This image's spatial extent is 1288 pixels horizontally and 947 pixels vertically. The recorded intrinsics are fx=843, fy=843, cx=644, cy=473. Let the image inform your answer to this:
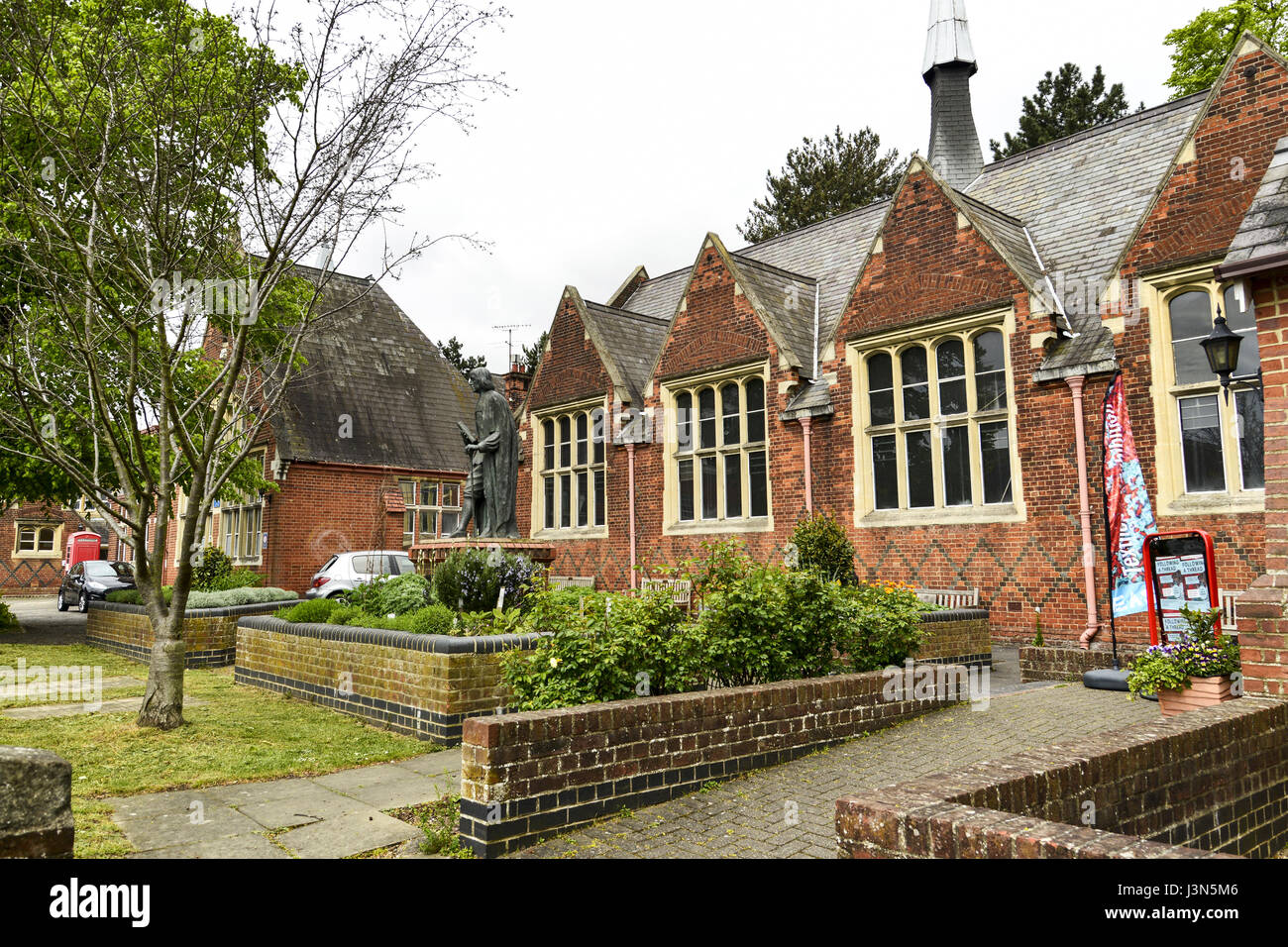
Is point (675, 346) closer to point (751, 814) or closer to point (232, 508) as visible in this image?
point (751, 814)

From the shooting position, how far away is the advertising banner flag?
9359mm

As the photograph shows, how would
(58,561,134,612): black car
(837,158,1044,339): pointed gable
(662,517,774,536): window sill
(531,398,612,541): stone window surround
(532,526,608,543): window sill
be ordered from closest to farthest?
(837,158,1044,339): pointed gable → (662,517,774,536): window sill → (532,526,608,543): window sill → (531,398,612,541): stone window surround → (58,561,134,612): black car

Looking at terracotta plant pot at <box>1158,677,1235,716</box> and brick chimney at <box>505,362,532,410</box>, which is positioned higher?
brick chimney at <box>505,362,532,410</box>

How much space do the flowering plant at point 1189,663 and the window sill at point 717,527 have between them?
30.5 feet

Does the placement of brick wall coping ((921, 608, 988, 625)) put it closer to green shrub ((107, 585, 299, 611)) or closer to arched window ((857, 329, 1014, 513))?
arched window ((857, 329, 1014, 513))

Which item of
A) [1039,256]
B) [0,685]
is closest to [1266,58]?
[1039,256]

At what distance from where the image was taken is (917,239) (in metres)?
14.9

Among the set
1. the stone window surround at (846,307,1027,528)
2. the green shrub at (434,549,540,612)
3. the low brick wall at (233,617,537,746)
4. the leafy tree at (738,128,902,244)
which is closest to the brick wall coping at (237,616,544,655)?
the low brick wall at (233,617,537,746)

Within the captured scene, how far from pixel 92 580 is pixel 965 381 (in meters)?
26.7

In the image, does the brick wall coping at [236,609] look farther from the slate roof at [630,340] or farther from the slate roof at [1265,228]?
the slate roof at [1265,228]

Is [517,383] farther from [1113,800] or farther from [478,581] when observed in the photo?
[1113,800]

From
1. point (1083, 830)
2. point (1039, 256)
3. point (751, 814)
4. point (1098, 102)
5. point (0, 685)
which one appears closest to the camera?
point (1083, 830)

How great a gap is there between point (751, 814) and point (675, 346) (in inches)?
573

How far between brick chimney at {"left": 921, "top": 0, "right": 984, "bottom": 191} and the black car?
84.6ft
